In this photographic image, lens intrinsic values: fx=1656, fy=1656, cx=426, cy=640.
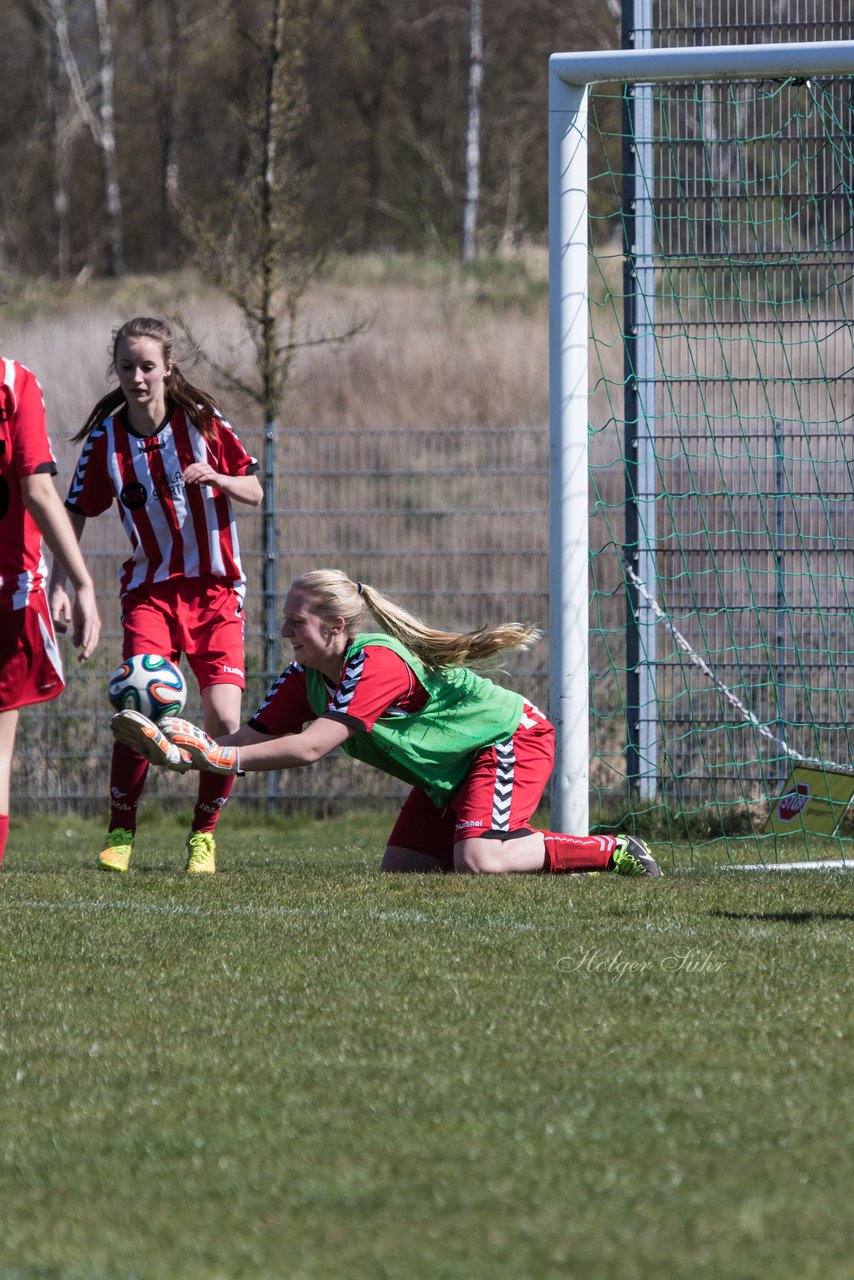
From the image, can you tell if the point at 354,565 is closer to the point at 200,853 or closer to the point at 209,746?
the point at 200,853

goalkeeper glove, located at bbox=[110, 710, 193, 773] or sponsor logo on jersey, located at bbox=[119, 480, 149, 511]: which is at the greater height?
sponsor logo on jersey, located at bbox=[119, 480, 149, 511]

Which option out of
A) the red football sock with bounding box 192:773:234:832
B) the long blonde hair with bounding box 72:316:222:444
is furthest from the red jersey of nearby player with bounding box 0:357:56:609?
the red football sock with bounding box 192:773:234:832

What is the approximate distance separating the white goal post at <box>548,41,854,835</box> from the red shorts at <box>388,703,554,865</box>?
0.20 m

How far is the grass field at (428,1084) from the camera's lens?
2252 mm

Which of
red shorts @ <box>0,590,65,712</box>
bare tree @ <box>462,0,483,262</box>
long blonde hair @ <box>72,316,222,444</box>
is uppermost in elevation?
bare tree @ <box>462,0,483,262</box>

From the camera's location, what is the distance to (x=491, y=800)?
18.4 ft

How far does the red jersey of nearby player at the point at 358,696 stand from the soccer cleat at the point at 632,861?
870 millimetres

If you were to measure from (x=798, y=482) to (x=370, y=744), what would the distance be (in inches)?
164

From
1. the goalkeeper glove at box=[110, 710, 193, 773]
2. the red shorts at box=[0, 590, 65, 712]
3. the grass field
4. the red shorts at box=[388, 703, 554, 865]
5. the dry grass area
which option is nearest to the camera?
the grass field

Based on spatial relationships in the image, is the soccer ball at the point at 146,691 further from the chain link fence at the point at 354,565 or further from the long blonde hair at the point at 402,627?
the chain link fence at the point at 354,565

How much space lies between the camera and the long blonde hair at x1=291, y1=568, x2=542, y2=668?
5.21 metres

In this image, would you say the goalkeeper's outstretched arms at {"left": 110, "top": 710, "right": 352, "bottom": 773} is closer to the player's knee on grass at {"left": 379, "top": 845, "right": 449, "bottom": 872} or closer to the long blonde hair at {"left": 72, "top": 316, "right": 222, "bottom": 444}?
the player's knee on grass at {"left": 379, "top": 845, "right": 449, "bottom": 872}

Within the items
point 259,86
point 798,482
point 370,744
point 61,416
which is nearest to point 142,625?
point 370,744

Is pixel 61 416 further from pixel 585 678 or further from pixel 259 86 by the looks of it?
pixel 585 678
